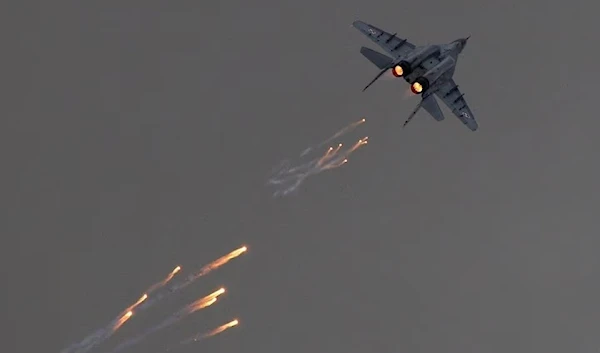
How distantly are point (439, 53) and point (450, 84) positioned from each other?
23.6 ft

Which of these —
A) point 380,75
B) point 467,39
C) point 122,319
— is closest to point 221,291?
point 122,319

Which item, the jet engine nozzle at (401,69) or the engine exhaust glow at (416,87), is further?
the engine exhaust glow at (416,87)

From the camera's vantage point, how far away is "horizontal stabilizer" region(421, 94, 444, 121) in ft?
392

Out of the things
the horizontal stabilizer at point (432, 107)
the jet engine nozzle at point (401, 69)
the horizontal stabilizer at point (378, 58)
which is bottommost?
the horizontal stabilizer at point (432, 107)

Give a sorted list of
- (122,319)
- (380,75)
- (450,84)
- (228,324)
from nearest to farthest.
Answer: (380,75)
(450,84)
(122,319)
(228,324)

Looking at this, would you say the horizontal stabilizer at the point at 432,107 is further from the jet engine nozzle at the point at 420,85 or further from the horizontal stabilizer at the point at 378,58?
the horizontal stabilizer at the point at 378,58

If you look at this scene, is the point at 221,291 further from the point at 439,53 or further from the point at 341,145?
the point at 439,53

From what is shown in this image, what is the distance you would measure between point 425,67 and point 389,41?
9264 millimetres

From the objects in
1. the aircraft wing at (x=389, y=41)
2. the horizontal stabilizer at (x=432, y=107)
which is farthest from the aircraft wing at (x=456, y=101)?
the aircraft wing at (x=389, y=41)

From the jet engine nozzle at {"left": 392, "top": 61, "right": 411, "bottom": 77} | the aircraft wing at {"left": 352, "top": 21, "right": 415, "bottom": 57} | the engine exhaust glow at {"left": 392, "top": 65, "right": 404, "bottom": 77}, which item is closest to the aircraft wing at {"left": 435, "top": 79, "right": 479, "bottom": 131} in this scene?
the aircraft wing at {"left": 352, "top": 21, "right": 415, "bottom": 57}

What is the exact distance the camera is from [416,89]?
115688 millimetres

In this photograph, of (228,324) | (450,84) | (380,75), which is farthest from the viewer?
(228,324)

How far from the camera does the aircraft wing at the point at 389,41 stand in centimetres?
12100

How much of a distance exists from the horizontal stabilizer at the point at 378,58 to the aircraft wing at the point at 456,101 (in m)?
10.9
